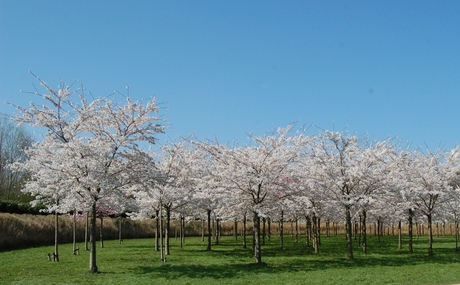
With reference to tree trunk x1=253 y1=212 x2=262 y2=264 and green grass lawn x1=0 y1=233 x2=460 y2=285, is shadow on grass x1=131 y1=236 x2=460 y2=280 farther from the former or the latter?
tree trunk x1=253 y1=212 x2=262 y2=264

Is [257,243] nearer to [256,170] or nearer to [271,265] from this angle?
[271,265]

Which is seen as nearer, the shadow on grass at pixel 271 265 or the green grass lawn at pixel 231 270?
the green grass lawn at pixel 231 270

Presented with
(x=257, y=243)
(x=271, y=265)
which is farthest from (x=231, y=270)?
(x=271, y=265)

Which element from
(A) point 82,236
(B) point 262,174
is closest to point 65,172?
(B) point 262,174

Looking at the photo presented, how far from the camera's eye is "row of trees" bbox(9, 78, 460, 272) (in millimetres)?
19781

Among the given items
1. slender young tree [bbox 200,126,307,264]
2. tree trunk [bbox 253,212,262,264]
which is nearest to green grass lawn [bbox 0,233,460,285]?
tree trunk [bbox 253,212,262,264]

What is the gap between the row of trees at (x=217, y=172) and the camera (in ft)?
64.9

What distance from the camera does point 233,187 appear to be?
79.9 feet

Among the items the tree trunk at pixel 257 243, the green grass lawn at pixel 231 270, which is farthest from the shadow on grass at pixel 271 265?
the tree trunk at pixel 257 243

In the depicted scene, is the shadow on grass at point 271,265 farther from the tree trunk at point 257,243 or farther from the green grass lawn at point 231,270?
the tree trunk at point 257,243

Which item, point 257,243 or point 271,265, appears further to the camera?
point 271,265

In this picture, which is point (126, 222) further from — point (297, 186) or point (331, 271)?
point (331, 271)

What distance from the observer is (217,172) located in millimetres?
25016

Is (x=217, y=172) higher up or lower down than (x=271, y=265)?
higher up
